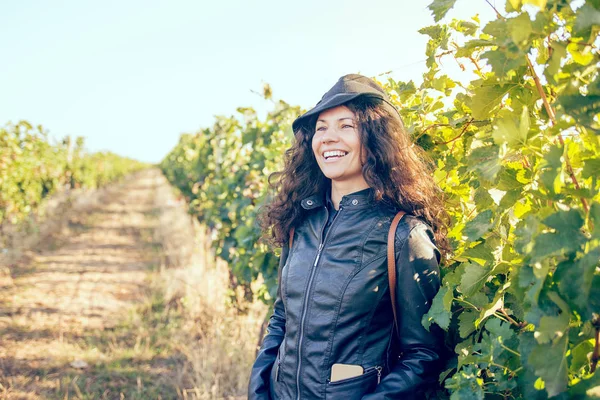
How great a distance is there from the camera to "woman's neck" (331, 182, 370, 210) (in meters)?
1.98

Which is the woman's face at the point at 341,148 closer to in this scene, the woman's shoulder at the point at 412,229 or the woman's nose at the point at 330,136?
the woman's nose at the point at 330,136

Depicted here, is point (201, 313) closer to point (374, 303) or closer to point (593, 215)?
point (374, 303)

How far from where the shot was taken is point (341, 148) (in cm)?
194

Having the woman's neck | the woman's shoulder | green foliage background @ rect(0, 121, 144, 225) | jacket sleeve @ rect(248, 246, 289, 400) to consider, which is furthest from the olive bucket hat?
green foliage background @ rect(0, 121, 144, 225)

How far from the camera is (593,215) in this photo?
3.14ft

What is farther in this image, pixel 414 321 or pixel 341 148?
pixel 341 148

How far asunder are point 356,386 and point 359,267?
0.39 metres

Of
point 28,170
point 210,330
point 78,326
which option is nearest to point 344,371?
point 210,330

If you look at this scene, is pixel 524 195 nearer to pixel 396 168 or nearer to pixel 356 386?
pixel 396 168

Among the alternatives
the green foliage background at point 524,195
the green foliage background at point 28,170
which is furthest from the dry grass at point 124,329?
the green foliage background at point 524,195

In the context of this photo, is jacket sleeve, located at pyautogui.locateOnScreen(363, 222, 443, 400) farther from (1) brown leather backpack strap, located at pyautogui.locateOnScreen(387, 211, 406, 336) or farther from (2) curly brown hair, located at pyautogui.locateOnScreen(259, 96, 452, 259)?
(2) curly brown hair, located at pyautogui.locateOnScreen(259, 96, 452, 259)

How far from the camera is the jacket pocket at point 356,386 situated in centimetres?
169

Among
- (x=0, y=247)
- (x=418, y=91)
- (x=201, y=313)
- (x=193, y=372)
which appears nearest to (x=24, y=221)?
(x=0, y=247)

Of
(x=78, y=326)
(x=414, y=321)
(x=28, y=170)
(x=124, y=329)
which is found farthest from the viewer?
(x=28, y=170)
